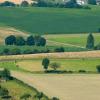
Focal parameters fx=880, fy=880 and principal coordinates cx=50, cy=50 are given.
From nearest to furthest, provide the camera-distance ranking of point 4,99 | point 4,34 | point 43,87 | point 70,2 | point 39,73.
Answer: point 4,99
point 43,87
point 39,73
point 4,34
point 70,2

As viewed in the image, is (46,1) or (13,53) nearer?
(13,53)

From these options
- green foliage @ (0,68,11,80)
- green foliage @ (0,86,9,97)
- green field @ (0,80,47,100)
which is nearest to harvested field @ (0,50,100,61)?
green foliage @ (0,68,11,80)

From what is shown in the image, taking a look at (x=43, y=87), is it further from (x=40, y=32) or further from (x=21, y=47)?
(x=40, y=32)

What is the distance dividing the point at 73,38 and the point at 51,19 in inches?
749

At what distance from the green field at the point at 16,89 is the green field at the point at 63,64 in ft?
30.6

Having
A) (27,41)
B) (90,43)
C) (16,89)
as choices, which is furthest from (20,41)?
(16,89)

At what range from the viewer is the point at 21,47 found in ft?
408

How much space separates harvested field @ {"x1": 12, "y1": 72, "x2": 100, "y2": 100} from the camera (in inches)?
3283

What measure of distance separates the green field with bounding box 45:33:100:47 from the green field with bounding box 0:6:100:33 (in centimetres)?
571

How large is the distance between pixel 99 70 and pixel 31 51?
19.6 meters

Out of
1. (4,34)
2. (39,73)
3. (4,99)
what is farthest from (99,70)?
(4,34)

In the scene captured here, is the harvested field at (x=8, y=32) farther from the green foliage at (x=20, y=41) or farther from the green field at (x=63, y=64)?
the green field at (x=63, y=64)

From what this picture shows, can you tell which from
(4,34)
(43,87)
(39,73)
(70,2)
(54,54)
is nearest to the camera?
(43,87)

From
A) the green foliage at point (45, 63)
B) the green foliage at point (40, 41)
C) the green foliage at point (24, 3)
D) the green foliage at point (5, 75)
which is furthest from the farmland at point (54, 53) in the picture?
the green foliage at point (24, 3)
